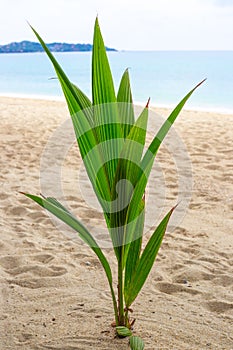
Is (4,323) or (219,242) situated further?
(219,242)

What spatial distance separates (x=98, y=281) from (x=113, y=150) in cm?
90

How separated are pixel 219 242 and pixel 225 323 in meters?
0.85

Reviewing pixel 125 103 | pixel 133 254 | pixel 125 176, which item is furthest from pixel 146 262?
pixel 125 103

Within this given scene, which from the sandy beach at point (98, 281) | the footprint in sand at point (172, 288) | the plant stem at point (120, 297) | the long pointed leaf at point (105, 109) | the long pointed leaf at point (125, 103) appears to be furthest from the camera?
the footprint in sand at point (172, 288)

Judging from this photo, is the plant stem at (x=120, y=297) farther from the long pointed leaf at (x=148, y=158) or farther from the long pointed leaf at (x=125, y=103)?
the long pointed leaf at (x=125, y=103)

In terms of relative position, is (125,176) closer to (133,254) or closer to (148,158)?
(148,158)

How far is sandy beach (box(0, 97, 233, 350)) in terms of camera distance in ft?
5.22

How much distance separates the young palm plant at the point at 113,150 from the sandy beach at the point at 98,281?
301 mm

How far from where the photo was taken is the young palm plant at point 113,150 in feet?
3.98

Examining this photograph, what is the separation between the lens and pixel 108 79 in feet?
4.04

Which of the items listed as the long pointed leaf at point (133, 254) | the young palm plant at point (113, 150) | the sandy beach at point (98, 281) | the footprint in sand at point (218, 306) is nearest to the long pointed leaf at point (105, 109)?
the young palm plant at point (113, 150)

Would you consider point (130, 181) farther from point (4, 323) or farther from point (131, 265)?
point (4, 323)

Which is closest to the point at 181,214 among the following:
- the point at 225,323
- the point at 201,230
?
the point at 201,230

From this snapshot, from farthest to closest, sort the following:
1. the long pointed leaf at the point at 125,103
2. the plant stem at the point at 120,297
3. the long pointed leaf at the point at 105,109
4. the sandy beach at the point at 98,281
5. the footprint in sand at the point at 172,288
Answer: the footprint in sand at the point at 172,288 → the sandy beach at the point at 98,281 → the plant stem at the point at 120,297 → the long pointed leaf at the point at 125,103 → the long pointed leaf at the point at 105,109
